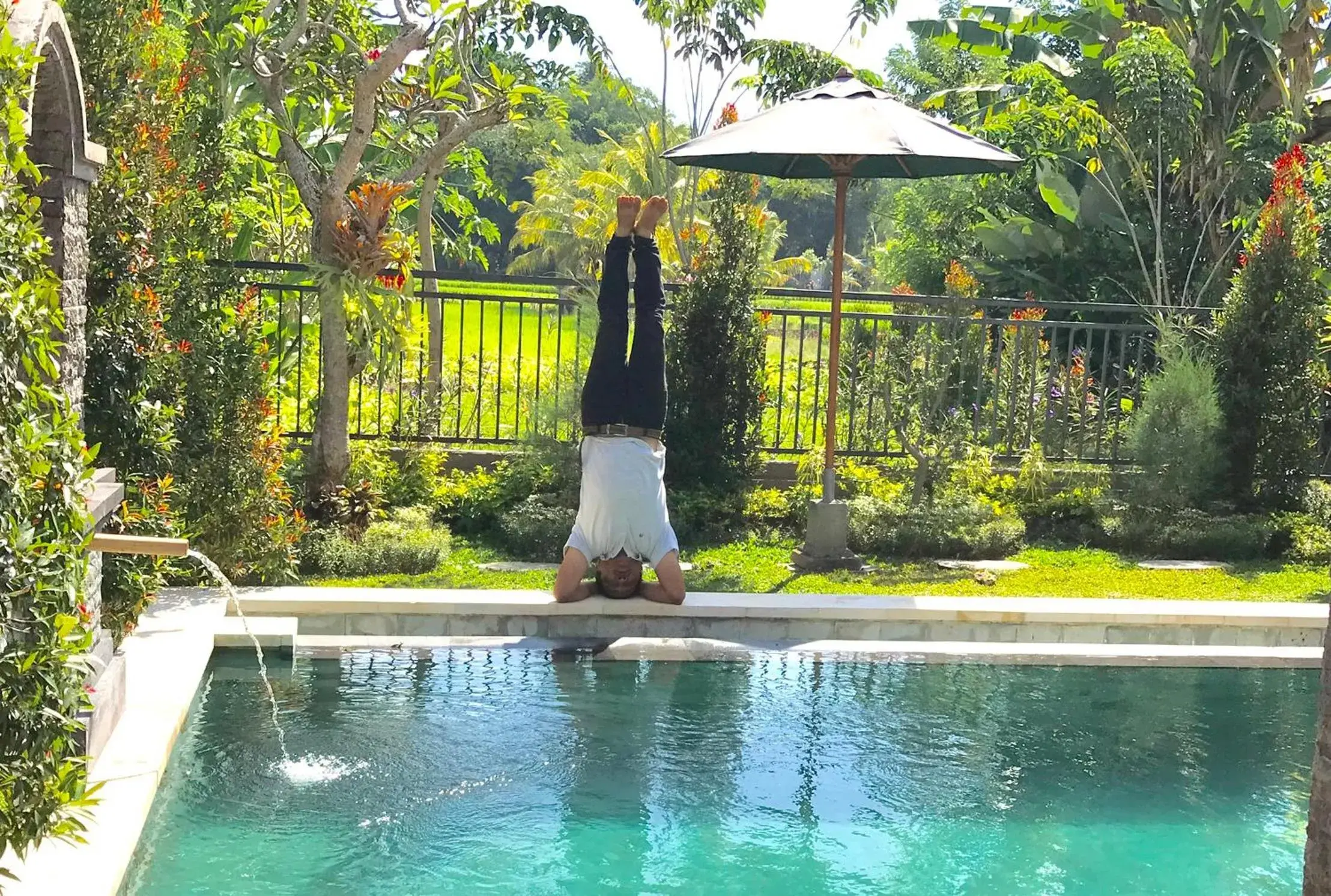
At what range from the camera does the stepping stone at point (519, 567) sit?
761 cm

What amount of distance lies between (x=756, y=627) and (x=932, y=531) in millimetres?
2318

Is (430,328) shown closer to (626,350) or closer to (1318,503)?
(626,350)

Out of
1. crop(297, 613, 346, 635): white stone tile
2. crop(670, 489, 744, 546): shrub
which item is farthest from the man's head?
crop(670, 489, 744, 546): shrub

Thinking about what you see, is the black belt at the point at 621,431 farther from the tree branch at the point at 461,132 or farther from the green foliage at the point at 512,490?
the tree branch at the point at 461,132

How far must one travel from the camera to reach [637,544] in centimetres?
655

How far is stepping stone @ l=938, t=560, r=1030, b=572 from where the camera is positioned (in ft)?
26.7

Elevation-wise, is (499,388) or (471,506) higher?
(499,388)

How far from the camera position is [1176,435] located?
895cm

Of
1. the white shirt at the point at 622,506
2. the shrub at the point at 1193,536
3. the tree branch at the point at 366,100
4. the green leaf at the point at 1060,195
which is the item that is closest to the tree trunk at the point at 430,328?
the tree branch at the point at 366,100

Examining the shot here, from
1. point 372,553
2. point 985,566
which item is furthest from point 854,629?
point 372,553

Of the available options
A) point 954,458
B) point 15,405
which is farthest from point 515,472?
point 15,405

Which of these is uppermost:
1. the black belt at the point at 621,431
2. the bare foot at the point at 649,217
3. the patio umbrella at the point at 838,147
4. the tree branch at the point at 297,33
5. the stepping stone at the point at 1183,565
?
the tree branch at the point at 297,33

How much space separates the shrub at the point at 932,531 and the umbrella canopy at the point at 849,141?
2117 mm

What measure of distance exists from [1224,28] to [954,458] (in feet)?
24.0
